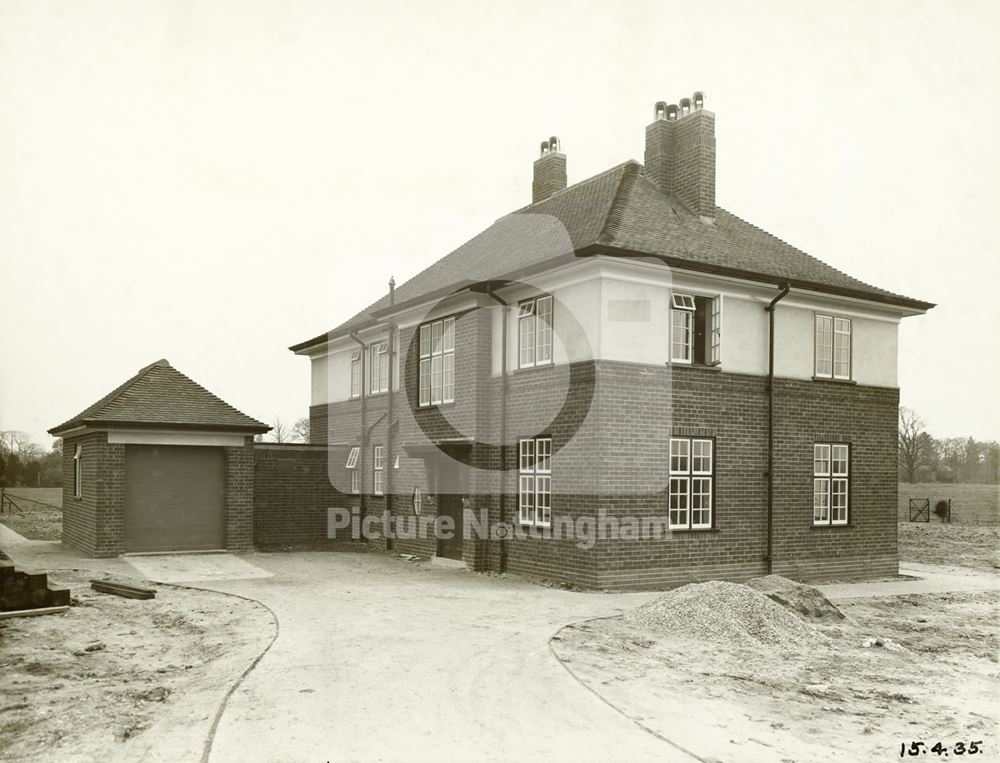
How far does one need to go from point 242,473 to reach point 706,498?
11867mm

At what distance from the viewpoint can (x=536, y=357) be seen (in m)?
18.7

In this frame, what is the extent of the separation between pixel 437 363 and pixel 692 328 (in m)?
6.29

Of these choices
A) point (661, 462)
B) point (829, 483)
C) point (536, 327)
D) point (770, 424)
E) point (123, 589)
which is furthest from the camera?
point (829, 483)

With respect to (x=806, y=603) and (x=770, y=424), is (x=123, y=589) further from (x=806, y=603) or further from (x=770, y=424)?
(x=770, y=424)

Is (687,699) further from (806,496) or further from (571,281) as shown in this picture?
(806,496)

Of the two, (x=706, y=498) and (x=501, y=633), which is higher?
(x=706, y=498)

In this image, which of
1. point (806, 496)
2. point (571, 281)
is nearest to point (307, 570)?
point (571, 281)

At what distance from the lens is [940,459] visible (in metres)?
67.2

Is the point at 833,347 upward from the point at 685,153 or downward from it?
downward

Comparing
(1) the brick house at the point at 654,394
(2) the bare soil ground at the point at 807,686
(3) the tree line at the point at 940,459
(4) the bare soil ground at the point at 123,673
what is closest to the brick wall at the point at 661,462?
(1) the brick house at the point at 654,394

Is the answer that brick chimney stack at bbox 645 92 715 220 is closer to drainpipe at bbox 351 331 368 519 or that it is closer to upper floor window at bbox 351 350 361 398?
drainpipe at bbox 351 331 368 519

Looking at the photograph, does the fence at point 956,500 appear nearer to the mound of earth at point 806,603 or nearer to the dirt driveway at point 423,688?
the mound of earth at point 806,603

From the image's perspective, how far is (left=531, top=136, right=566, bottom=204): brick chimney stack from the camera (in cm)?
2603

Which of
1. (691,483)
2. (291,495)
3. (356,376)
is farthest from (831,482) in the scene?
(291,495)
